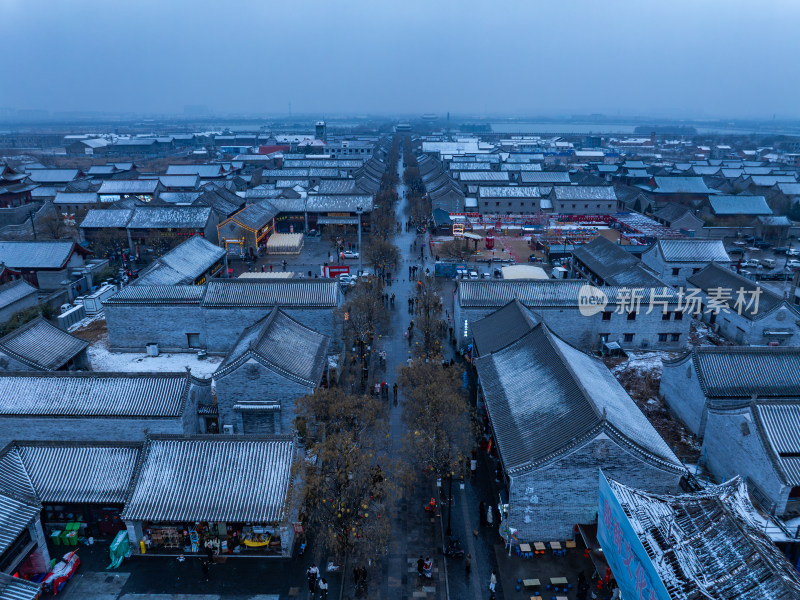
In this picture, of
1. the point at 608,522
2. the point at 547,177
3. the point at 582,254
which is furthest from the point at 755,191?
the point at 608,522

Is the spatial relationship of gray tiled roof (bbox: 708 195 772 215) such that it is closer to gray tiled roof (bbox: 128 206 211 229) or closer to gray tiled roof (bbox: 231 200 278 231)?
gray tiled roof (bbox: 231 200 278 231)

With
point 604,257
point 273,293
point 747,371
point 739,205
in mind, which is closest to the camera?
point 747,371

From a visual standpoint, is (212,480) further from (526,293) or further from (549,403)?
(526,293)

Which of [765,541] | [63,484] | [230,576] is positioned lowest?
[230,576]

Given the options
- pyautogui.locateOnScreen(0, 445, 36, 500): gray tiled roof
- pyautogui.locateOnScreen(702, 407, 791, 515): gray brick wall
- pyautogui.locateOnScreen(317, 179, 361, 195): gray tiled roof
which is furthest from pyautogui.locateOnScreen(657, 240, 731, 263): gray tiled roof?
pyautogui.locateOnScreen(0, 445, 36, 500): gray tiled roof

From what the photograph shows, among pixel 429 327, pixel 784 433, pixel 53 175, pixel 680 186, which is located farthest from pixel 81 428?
pixel 680 186

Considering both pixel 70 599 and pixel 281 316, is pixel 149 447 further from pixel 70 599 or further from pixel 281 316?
pixel 281 316
